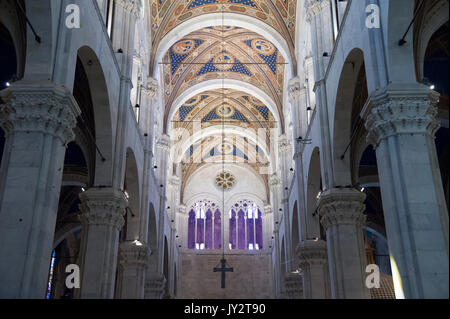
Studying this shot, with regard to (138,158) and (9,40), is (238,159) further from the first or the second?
(9,40)

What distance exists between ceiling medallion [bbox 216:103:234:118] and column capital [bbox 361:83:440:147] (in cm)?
2159

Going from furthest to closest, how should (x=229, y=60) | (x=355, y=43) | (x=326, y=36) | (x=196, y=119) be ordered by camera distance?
(x=196, y=119), (x=229, y=60), (x=326, y=36), (x=355, y=43)

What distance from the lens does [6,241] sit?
6957 millimetres

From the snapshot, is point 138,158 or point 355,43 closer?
point 355,43

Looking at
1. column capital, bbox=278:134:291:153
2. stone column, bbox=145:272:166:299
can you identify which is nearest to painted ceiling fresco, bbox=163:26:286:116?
column capital, bbox=278:134:291:153

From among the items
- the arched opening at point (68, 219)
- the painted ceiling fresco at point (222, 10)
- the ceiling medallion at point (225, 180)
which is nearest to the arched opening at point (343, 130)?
the painted ceiling fresco at point (222, 10)

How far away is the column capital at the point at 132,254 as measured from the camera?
15.7m

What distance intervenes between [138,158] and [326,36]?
277 inches

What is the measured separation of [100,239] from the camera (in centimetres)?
1161

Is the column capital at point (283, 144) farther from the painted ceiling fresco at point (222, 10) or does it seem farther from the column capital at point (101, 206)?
the column capital at point (101, 206)

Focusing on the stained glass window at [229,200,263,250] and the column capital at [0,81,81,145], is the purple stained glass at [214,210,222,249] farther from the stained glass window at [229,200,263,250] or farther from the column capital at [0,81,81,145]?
the column capital at [0,81,81,145]
